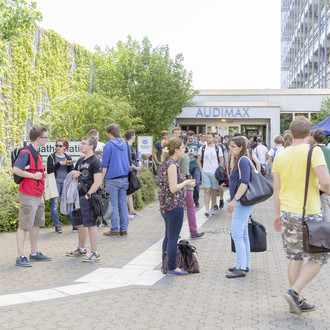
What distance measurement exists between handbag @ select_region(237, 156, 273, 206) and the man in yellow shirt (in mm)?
1374

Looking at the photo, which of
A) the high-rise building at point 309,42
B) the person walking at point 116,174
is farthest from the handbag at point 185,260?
the high-rise building at point 309,42

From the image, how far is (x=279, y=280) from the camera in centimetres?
637

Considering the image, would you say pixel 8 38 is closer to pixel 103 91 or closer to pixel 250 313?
pixel 250 313

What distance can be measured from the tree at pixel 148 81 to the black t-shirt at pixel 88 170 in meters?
16.3

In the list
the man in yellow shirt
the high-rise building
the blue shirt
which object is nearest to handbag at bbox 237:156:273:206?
Answer: the blue shirt

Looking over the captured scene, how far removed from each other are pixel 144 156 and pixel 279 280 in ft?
39.2

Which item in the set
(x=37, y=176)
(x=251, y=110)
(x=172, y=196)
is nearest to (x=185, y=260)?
(x=172, y=196)

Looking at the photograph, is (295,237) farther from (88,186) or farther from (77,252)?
(77,252)

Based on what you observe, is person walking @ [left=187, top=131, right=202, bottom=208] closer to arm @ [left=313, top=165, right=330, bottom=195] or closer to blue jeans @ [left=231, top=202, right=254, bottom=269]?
blue jeans @ [left=231, top=202, right=254, bottom=269]

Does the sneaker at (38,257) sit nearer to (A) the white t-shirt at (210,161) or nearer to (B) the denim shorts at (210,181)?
(B) the denim shorts at (210,181)

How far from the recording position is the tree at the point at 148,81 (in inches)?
950

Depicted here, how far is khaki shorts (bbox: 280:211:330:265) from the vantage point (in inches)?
189

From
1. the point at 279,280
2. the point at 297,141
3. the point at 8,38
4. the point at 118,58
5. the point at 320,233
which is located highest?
the point at 118,58

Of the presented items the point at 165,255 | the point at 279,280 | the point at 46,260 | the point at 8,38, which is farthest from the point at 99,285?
the point at 8,38
